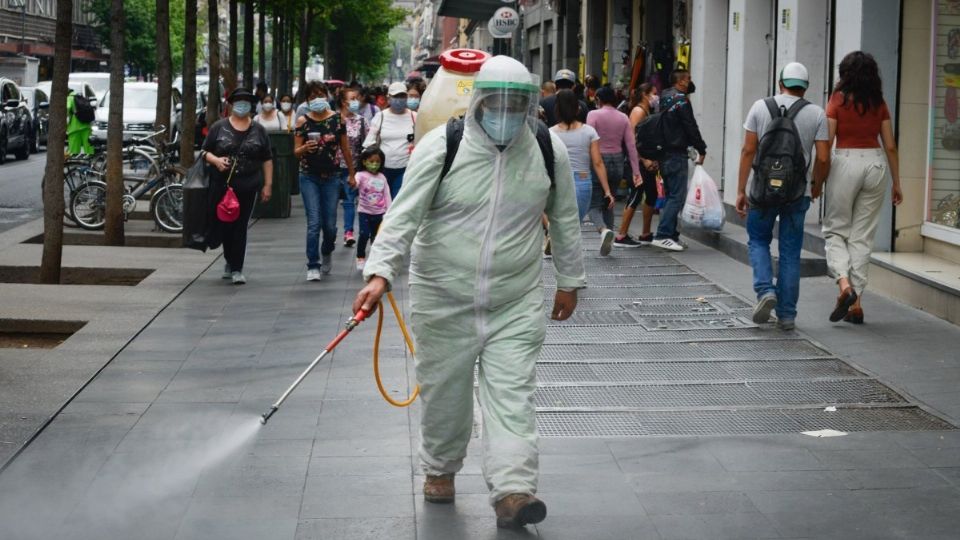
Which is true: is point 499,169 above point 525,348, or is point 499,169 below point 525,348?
above

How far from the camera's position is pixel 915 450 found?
6.99 m

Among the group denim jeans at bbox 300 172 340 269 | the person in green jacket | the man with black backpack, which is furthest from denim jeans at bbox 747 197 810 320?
the person in green jacket

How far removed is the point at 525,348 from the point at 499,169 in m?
0.71

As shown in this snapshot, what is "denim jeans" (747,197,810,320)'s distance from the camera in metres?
10.4

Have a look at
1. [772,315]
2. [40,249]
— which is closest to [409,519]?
[772,315]

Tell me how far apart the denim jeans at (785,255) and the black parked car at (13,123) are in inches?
974

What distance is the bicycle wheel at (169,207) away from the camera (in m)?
16.5

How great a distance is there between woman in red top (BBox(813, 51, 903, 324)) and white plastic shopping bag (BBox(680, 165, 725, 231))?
13.0 ft

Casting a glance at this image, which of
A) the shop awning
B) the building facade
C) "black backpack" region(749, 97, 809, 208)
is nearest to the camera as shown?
"black backpack" region(749, 97, 809, 208)

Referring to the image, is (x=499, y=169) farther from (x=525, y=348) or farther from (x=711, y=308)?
(x=711, y=308)

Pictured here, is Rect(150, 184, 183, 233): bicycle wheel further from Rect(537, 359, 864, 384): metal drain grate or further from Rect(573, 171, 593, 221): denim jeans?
Rect(537, 359, 864, 384): metal drain grate

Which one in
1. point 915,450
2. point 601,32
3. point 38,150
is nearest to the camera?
point 915,450

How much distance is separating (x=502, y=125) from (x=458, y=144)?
0.20m

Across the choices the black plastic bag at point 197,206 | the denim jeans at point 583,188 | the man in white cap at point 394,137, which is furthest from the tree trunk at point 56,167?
the denim jeans at point 583,188
